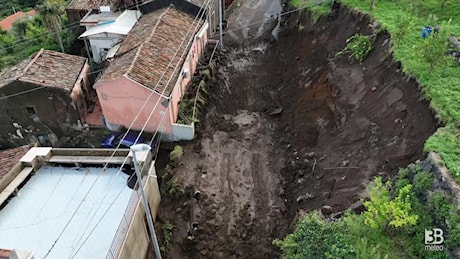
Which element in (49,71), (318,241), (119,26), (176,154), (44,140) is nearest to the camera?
(318,241)

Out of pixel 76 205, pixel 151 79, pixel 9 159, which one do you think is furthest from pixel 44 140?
pixel 76 205

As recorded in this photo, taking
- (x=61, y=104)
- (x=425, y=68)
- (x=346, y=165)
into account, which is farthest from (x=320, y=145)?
(x=61, y=104)

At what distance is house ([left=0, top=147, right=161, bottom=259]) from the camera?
586 inches

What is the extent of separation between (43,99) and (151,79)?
7.76 metres

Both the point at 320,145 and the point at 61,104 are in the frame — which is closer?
the point at 320,145

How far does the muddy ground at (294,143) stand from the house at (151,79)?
2539mm

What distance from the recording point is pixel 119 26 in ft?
94.9

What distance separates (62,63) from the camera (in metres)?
26.1

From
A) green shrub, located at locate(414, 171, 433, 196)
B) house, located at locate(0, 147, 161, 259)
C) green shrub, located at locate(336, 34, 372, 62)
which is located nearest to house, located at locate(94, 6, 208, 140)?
house, located at locate(0, 147, 161, 259)

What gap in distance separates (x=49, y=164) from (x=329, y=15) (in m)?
21.9

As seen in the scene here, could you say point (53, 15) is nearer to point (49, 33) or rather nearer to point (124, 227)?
point (49, 33)

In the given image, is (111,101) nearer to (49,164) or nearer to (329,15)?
(49,164)

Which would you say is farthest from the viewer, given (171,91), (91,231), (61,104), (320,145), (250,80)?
(250,80)

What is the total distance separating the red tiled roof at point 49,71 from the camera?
23578mm
